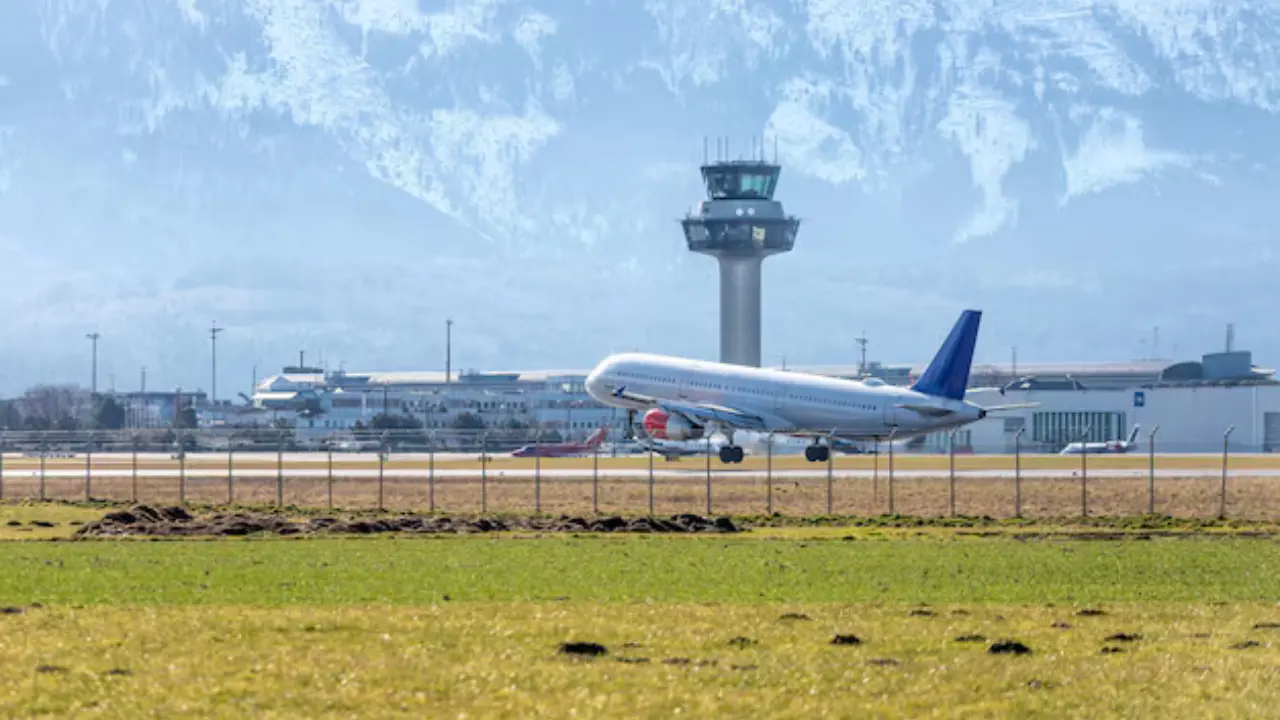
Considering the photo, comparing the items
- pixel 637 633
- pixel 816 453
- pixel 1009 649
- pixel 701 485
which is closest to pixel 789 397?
pixel 816 453

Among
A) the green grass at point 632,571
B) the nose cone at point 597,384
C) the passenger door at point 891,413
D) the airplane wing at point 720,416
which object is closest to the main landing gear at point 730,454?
the airplane wing at point 720,416

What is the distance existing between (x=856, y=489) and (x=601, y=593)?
4902cm

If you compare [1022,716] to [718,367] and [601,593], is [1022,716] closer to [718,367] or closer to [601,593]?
[601,593]

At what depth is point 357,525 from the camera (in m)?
56.9

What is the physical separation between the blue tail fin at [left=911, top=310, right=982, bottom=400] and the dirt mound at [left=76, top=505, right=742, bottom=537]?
49.0 m

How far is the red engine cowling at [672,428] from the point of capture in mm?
113688

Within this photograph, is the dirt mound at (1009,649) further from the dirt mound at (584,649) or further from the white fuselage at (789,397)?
the white fuselage at (789,397)

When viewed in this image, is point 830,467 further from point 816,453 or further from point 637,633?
point 816,453

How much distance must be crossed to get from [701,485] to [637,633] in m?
59.1

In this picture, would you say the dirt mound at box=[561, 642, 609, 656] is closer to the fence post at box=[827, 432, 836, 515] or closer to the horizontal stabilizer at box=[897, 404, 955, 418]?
the fence post at box=[827, 432, 836, 515]

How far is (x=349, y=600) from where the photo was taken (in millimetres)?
33812

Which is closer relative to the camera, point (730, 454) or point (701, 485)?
point (701, 485)

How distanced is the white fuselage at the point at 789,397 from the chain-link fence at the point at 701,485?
95.6 inches

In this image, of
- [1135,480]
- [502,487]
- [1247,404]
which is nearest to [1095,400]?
[1247,404]
